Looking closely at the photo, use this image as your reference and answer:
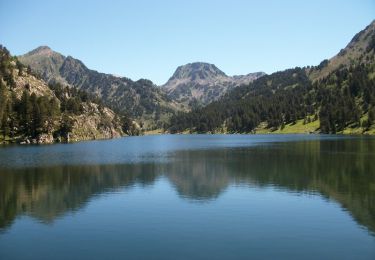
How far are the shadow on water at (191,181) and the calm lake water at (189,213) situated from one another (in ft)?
0.57

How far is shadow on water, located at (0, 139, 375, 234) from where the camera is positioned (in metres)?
54.7

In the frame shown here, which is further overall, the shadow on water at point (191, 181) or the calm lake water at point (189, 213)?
the shadow on water at point (191, 181)

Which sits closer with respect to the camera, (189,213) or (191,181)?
(189,213)

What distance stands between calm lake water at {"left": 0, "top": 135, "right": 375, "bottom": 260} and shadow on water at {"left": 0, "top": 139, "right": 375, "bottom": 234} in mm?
174

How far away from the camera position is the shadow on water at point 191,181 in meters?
54.7

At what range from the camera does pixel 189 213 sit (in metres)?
50.2

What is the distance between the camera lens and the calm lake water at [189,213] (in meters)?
35.2

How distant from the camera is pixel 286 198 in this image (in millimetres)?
59812

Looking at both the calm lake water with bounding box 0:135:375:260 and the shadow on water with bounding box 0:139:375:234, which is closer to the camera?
the calm lake water with bounding box 0:135:375:260

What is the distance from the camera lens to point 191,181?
78.6m

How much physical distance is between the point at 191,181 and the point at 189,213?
93.2 feet

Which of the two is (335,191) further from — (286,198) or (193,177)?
(193,177)

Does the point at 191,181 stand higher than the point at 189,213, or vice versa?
the point at 191,181

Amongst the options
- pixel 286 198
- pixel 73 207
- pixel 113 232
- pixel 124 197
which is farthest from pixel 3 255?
pixel 286 198
